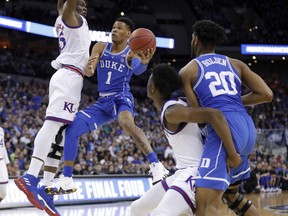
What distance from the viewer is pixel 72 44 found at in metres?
5.28

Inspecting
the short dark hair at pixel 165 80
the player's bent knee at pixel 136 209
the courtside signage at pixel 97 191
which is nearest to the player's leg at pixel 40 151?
the player's bent knee at pixel 136 209

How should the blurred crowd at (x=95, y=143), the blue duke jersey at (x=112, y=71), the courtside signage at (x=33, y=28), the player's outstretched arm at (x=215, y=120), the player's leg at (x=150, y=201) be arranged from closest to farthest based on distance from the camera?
1. the player's outstretched arm at (x=215, y=120)
2. the player's leg at (x=150, y=201)
3. the blue duke jersey at (x=112, y=71)
4. the blurred crowd at (x=95, y=143)
5. the courtside signage at (x=33, y=28)

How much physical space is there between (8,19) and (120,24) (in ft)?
50.0

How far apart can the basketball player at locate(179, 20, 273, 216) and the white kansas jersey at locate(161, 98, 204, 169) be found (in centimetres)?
14

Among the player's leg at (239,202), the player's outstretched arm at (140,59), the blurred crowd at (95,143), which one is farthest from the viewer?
the blurred crowd at (95,143)

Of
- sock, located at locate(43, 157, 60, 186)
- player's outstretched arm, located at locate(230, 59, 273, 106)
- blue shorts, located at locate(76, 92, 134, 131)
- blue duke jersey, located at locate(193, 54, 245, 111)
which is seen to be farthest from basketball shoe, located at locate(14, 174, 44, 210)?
player's outstretched arm, located at locate(230, 59, 273, 106)

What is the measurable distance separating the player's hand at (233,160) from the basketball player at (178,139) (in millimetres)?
105

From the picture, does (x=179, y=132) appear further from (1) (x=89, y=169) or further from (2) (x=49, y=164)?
(1) (x=89, y=169)

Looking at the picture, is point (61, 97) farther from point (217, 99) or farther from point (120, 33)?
point (217, 99)

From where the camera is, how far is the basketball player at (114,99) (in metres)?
5.14

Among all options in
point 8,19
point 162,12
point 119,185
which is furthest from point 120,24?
point 162,12

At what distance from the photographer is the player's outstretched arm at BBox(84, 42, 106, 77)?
5016 mm

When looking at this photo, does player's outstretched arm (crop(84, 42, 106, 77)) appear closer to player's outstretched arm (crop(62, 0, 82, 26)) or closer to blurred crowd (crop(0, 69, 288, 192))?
player's outstretched arm (crop(62, 0, 82, 26))

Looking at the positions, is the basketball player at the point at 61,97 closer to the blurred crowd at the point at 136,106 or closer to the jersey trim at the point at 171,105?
the jersey trim at the point at 171,105
